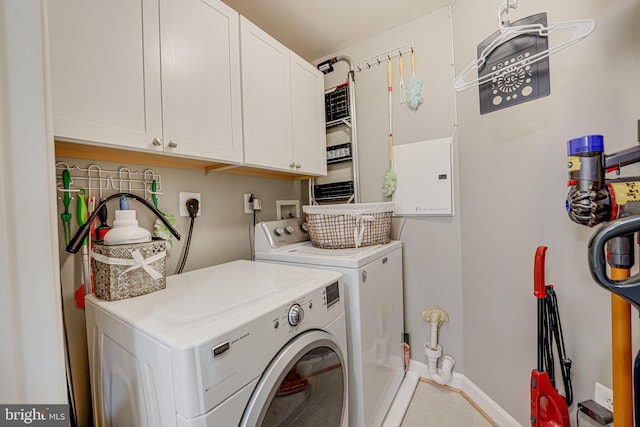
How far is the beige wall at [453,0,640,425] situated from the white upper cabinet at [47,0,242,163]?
1.35 meters

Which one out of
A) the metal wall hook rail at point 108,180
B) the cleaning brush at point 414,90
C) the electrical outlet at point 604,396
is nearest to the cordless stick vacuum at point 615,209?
the electrical outlet at point 604,396

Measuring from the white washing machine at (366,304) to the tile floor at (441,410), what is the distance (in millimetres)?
137

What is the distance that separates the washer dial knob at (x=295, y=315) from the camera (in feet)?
2.68

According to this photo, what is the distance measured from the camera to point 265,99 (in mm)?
1442

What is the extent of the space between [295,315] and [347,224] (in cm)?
75

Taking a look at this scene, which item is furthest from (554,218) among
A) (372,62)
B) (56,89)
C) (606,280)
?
(56,89)

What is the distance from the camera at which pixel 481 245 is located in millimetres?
1469

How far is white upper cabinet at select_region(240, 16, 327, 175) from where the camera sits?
135 cm

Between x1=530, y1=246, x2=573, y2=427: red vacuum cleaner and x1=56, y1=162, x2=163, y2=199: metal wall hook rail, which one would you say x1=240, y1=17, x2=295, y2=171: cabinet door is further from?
x1=530, y1=246, x2=573, y2=427: red vacuum cleaner

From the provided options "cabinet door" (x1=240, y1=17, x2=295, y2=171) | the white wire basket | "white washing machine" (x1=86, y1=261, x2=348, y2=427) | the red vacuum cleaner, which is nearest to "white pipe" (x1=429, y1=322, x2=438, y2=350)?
the red vacuum cleaner

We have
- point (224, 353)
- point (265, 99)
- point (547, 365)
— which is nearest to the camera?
point (224, 353)

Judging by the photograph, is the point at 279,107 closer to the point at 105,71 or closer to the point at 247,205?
the point at 247,205

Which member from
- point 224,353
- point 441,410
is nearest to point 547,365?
point 441,410

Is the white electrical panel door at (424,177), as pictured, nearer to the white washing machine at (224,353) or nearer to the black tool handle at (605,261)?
the white washing machine at (224,353)
